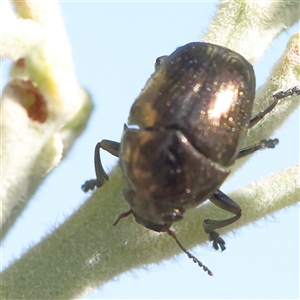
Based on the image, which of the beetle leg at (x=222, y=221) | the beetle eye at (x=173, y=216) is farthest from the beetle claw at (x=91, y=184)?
the beetle leg at (x=222, y=221)

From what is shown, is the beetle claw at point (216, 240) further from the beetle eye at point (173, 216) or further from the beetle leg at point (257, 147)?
the beetle leg at point (257, 147)

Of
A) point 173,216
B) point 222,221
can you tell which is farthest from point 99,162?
point 222,221

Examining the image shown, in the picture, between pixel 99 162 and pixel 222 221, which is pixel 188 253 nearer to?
pixel 222 221

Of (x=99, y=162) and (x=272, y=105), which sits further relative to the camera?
(x=99, y=162)

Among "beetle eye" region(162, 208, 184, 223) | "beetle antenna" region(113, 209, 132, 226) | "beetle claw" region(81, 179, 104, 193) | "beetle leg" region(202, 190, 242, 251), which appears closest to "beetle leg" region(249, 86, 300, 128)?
"beetle leg" region(202, 190, 242, 251)

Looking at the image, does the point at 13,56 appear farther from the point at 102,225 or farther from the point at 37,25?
the point at 102,225

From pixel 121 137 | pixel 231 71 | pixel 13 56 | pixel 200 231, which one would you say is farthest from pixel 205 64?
pixel 13 56
